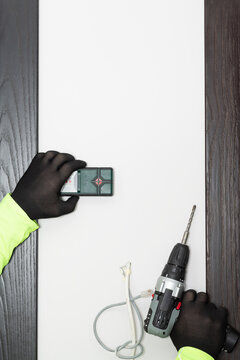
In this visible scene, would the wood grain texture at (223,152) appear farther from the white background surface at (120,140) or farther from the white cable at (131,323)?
the white cable at (131,323)

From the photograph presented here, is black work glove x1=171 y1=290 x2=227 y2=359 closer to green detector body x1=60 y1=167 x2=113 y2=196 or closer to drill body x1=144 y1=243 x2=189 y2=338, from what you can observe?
drill body x1=144 y1=243 x2=189 y2=338

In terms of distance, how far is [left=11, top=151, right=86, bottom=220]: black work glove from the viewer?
88 centimetres

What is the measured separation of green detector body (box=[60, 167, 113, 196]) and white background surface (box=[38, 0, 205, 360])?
0.13 feet

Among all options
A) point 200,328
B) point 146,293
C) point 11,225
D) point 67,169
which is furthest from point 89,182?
point 200,328

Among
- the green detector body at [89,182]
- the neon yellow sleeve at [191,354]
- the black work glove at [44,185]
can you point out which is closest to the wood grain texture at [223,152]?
the neon yellow sleeve at [191,354]

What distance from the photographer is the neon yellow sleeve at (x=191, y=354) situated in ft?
2.76

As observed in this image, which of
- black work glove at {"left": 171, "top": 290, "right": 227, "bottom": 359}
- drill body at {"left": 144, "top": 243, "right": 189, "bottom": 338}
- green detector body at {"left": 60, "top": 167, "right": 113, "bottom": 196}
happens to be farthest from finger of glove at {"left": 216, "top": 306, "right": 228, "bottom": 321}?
green detector body at {"left": 60, "top": 167, "right": 113, "bottom": 196}

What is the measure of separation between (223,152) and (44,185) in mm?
474

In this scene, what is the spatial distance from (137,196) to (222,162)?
24cm

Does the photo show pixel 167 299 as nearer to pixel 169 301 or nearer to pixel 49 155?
pixel 169 301

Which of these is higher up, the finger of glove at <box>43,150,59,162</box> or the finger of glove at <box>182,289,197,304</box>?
the finger of glove at <box>43,150,59,162</box>

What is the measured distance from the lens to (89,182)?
3.03 feet

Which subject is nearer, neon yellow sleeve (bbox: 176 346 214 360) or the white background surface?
neon yellow sleeve (bbox: 176 346 214 360)

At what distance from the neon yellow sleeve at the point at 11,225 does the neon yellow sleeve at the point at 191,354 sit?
0.48 meters
